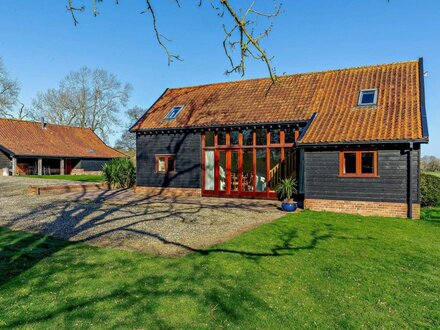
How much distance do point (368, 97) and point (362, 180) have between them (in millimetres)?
4548

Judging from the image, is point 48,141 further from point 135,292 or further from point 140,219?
point 135,292

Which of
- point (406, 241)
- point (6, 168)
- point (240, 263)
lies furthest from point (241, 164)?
point (6, 168)

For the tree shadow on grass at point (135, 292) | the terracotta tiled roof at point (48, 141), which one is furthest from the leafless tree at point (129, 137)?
the tree shadow on grass at point (135, 292)

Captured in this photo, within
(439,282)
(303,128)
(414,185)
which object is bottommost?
(439,282)

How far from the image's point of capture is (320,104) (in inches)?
611

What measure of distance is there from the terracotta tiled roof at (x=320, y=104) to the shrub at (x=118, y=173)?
4.25m

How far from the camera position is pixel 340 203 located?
42.2ft

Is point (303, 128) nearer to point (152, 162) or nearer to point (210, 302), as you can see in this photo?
point (152, 162)

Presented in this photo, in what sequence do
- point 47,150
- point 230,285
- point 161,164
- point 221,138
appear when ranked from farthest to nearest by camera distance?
1. point 47,150
2. point 161,164
3. point 221,138
4. point 230,285

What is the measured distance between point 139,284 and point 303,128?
35.4 feet

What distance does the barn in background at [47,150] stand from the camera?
104 feet

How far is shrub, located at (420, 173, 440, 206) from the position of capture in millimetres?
14945

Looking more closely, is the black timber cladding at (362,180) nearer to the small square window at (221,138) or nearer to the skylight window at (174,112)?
the small square window at (221,138)

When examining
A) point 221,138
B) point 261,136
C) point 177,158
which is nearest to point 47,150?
point 177,158
